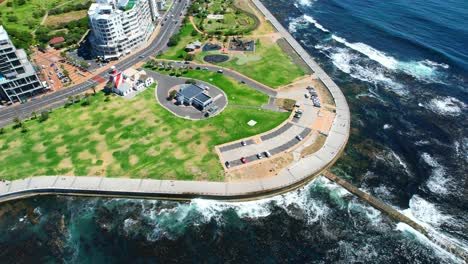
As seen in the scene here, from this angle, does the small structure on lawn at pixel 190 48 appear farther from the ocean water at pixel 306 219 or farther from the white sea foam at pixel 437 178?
the white sea foam at pixel 437 178

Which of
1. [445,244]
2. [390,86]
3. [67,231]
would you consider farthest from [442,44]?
[67,231]

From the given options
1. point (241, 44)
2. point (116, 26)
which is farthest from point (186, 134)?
point (241, 44)

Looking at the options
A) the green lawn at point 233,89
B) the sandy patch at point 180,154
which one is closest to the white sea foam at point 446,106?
the green lawn at point 233,89

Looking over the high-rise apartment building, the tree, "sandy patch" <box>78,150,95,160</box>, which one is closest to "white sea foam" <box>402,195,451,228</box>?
"sandy patch" <box>78,150,95,160</box>

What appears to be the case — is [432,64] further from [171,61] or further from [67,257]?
[67,257]

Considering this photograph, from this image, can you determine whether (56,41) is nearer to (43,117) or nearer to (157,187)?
(43,117)

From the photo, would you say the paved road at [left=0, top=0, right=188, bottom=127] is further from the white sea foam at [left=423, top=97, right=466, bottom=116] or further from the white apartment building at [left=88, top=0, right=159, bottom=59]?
the white sea foam at [left=423, top=97, right=466, bottom=116]
